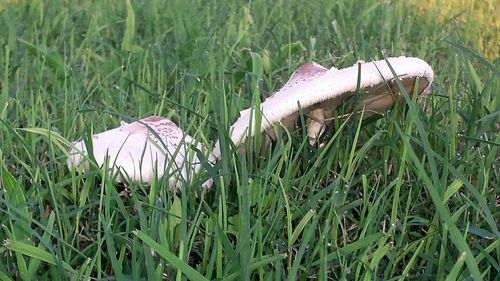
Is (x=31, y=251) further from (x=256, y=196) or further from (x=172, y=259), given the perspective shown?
(x=256, y=196)

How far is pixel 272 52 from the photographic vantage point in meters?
2.72

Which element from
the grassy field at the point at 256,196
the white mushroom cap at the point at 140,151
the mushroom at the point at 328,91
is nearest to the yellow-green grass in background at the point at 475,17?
the grassy field at the point at 256,196

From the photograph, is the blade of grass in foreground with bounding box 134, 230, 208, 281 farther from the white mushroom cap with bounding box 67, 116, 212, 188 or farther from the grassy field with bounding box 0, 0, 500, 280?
the white mushroom cap with bounding box 67, 116, 212, 188

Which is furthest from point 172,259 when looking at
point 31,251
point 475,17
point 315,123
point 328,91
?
point 475,17

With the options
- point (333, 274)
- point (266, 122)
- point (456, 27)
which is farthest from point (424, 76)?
point (456, 27)

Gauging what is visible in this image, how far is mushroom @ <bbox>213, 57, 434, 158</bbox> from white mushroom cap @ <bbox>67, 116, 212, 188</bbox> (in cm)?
9

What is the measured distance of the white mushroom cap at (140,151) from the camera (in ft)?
4.82

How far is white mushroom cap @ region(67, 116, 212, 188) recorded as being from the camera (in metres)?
1.47

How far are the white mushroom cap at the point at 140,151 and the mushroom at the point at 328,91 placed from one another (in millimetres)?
93

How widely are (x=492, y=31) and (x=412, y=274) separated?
224 centimetres

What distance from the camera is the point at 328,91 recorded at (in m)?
1.41

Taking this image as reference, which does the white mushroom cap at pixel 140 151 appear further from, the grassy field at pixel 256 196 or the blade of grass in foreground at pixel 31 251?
the blade of grass in foreground at pixel 31 251

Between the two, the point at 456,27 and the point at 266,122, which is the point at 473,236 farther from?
the point at 456,27

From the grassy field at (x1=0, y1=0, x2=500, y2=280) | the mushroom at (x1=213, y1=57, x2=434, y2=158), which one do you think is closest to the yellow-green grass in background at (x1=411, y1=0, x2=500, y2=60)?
the grassy field at (x1=0, y1=0, x2=500, y2=280)
